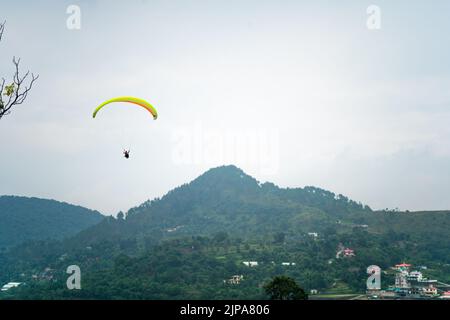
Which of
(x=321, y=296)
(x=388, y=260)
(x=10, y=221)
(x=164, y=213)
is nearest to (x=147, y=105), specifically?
(x=321, y=296)

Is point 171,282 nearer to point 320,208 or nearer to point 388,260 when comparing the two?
point 388,260

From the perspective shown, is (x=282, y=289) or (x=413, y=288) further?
(x=413, y=288)

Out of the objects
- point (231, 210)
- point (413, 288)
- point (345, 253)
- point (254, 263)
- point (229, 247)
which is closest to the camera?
point (413, 288)

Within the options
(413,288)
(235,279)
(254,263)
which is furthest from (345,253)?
(235,279)

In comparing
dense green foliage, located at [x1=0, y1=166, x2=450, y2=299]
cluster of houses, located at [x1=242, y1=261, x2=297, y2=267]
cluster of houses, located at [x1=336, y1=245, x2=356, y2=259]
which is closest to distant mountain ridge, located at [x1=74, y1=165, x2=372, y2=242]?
dense green foliage, located at [x1=0, y1=166, x2=450, y2=299]

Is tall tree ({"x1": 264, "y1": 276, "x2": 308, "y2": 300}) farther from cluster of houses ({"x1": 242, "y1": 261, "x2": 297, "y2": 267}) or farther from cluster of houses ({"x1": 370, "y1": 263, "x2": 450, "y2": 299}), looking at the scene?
cluster of houses ({"x1": 242, "y1": 261, "x2": 297, "y2": 267})

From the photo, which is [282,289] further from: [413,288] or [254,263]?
[254,263]

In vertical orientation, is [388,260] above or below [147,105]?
below
